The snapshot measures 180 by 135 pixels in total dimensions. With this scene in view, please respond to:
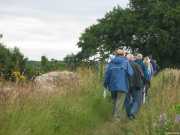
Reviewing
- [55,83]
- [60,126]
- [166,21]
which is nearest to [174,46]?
[166,21]

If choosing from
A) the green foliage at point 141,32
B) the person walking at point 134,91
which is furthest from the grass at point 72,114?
the green foliage at point 141,32

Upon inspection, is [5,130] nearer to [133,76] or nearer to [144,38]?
[133,76]

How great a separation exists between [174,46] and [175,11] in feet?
11.4

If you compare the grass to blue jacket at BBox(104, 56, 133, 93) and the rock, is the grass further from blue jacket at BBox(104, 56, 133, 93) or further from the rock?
blue jacket at BBox(104, 56, 133, 93)

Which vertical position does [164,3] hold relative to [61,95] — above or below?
above

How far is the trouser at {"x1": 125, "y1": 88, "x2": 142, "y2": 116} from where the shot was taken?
629 inches

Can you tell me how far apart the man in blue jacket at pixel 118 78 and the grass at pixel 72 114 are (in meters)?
0.48

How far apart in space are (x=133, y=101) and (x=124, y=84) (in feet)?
3.93

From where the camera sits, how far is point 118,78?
15133 mm

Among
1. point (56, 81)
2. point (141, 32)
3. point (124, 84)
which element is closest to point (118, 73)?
point (124, 84)

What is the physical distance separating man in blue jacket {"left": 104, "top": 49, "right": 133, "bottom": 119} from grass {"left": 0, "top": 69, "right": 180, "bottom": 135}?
485 millimetres

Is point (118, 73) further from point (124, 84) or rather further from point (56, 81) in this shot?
point (56, 81)

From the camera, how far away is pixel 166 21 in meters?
63.3

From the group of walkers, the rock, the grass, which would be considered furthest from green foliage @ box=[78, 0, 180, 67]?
the group of walkers
